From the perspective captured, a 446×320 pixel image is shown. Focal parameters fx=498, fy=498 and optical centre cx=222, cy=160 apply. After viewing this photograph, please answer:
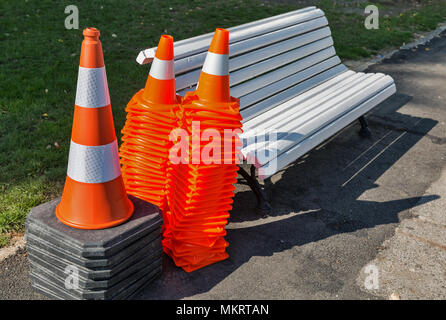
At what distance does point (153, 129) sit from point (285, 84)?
216 centimetres

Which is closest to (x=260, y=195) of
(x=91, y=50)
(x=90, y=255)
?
(x=90, y=255)

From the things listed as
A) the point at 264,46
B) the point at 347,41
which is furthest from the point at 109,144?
the point at 347,41

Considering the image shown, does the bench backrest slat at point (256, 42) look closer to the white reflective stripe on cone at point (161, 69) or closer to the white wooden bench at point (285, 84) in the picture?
the white wooden bench at point (285, 84)

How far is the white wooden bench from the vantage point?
4.07 meters

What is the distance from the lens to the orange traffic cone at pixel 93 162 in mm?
2902

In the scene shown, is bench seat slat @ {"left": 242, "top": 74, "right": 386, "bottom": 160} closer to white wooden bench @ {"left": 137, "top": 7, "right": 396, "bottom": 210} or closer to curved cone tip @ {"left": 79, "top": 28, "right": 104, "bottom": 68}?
white wooden bench @ {"left": 137, "top": 7, "right": 396, "bottom": 210}

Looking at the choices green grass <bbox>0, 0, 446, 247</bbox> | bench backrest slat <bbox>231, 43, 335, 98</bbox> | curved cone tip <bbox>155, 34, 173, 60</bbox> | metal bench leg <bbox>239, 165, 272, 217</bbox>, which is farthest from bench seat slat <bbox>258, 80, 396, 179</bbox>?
green grass <bbox>0, 0, 446, 247</bbox>

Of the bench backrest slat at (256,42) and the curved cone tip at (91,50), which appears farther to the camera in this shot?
the bench backrest slat at (256,42)

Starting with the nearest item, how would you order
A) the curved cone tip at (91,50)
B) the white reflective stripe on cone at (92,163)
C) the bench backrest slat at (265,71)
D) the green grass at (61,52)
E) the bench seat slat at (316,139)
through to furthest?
1. the curved cone tip at (91,50)
2. the white reflective stripe on cone at (92,163)
3. the bench seat slat at (316,139)
4. the green grass at (61,52)
5. the bench backrest slat at (265,71)

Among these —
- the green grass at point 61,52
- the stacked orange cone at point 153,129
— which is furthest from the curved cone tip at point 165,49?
the green grass at point 61,52

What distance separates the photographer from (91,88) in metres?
2.89

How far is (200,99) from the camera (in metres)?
3.37

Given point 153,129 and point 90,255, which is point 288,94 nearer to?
point 153,129

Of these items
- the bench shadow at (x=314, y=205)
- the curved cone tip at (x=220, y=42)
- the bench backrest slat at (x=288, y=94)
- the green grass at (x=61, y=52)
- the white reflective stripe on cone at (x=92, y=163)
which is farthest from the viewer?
the bench backrest slat at (x=288, y=94)
